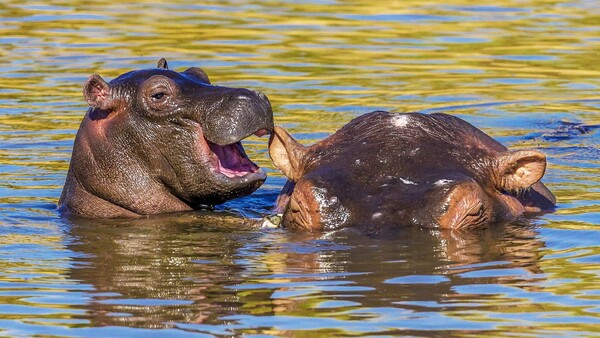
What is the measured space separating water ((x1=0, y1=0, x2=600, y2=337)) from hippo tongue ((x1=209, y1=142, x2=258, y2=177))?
34 cm

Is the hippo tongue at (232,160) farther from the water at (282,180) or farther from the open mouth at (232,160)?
the water at (282,180)

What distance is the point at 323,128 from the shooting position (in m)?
14.0

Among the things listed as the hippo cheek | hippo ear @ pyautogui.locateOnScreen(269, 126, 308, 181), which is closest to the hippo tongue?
hippo ear @ pyautogui.locateOnScreen(269, 126, 308, 181)

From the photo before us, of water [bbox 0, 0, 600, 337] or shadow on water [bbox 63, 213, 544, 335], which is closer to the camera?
shadow on water [bbox 63, 213, 544, 335]

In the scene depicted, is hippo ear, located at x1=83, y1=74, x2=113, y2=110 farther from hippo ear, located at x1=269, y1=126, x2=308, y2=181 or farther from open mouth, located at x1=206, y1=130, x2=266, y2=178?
hippo ear, located at x1=269, y1=126, x2=308, y2=181

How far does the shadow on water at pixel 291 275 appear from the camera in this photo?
267 inches

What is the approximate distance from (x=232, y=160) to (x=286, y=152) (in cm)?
62

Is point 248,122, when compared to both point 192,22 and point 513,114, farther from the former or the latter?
point 192,22

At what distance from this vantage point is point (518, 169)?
9.20 m

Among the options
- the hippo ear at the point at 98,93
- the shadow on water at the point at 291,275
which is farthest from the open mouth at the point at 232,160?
the hippo ear at the point at 98,93

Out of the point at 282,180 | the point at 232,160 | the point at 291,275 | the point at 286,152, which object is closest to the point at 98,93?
the point at 232,160

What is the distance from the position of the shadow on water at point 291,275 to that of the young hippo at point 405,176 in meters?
0.12

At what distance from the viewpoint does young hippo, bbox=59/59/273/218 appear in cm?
967

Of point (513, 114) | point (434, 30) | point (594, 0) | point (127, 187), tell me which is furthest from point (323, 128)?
point (594, 0)
